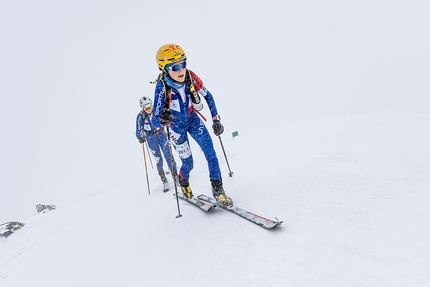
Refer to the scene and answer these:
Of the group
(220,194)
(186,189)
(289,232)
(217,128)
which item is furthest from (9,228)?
(289,232)

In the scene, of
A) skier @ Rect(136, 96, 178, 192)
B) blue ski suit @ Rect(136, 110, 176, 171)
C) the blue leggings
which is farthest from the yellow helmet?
the blue leggings

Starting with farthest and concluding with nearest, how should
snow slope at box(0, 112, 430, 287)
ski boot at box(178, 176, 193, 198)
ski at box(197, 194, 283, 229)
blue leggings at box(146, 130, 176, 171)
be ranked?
blue leggings at box(146, 130, 176, 171) < ski boot at box(178, 176, 193, 198) < ski at box(197, 194, 283, 229) < snow slope at box(0, 112, 430, 287)

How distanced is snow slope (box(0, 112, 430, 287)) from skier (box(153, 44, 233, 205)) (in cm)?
107

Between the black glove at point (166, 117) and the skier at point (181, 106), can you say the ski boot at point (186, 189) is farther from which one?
the black glove at point (166, 117)

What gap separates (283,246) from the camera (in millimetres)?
3557

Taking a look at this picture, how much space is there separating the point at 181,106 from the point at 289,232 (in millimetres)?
3504

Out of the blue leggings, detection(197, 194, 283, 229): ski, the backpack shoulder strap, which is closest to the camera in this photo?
detection(197, 194, 283, 229): ski

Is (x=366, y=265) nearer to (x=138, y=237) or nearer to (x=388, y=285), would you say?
(x=388, y=285)

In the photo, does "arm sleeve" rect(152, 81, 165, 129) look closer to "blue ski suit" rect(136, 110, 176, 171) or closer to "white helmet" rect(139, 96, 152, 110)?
"blue ski suit" rect(136, 110, 176, 171)

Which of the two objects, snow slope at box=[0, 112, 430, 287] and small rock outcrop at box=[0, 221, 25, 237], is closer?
snow slope at box=[0, 112, 430, 287]

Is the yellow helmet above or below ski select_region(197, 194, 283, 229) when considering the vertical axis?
above

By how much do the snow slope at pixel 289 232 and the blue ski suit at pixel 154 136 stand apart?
7.66 ft

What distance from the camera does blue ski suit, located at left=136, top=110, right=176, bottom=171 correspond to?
9945 millimetres

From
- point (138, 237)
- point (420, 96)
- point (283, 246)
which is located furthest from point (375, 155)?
point (420, 96)
